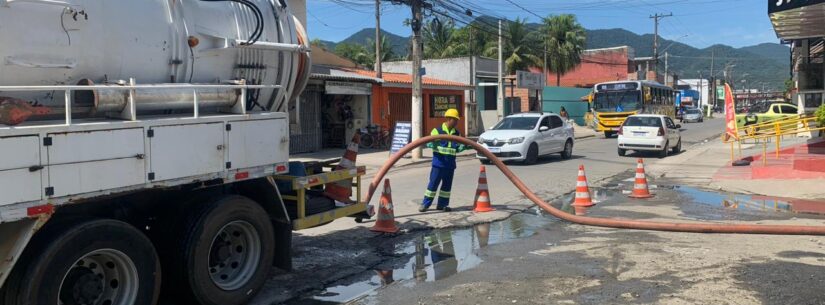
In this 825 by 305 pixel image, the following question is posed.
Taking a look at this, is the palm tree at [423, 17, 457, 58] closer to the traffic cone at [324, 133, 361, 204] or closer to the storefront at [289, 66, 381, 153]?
the storefront at [289, 66, 381, 153]

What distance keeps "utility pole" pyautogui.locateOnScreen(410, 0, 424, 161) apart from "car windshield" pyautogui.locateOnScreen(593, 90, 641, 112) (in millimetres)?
17093

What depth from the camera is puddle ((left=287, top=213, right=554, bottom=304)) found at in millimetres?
6039

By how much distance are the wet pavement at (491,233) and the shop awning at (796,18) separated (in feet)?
13.4

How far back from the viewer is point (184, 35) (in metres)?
5.29

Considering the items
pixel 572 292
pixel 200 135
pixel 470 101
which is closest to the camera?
pixel 200 135

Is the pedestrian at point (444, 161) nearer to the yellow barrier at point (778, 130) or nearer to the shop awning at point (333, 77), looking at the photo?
the yellow barrier at point (778, 130)

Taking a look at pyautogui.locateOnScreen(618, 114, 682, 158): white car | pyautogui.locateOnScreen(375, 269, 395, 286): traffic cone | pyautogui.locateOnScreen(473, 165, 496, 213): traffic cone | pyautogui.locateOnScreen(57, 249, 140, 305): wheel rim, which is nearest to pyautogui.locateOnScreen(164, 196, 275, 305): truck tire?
pyautogui.locateOnScreen(57, 249, 140, 305): wheel rim

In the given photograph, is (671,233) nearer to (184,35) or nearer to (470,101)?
(184,35)

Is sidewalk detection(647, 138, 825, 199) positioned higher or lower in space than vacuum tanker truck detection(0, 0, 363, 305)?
lower

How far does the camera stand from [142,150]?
4449 millimetres

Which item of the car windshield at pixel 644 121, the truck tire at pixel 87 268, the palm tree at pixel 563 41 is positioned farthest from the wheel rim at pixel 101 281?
the palm tree at pixel 563 41

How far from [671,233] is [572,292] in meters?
3.26

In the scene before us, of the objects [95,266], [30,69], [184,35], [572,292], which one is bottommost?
[572,292]

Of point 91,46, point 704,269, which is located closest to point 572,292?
point 704,269
